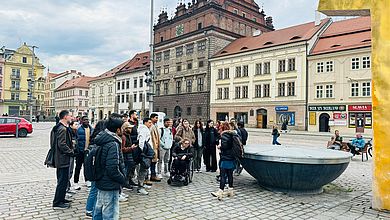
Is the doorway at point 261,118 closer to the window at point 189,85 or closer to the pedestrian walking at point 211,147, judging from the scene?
the window at point 189,85

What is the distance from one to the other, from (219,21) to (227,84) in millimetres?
10060

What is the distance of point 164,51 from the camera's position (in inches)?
2143

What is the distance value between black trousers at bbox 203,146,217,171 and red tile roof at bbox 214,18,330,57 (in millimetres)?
29709

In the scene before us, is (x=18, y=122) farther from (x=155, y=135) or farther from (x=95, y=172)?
(x=95, y=172)

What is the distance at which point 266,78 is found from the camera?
39.2m

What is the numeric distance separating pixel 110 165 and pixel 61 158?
205 cm

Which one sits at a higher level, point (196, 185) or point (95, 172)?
point (95, 172)

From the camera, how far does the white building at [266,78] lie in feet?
118

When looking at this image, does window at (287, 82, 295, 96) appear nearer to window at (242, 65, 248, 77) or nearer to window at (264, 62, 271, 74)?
window at (264, 62, 271, 74)

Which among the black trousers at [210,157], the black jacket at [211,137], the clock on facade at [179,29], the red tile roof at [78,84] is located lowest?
the black trousers at [210,157]

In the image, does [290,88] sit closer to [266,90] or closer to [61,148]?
[266,90]

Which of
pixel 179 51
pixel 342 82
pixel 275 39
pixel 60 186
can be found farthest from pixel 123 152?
pixel 179 51

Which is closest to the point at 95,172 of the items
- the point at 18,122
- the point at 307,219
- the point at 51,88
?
the point at 307,219

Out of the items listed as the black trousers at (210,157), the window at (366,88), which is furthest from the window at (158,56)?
the black trousers at (210,157)
